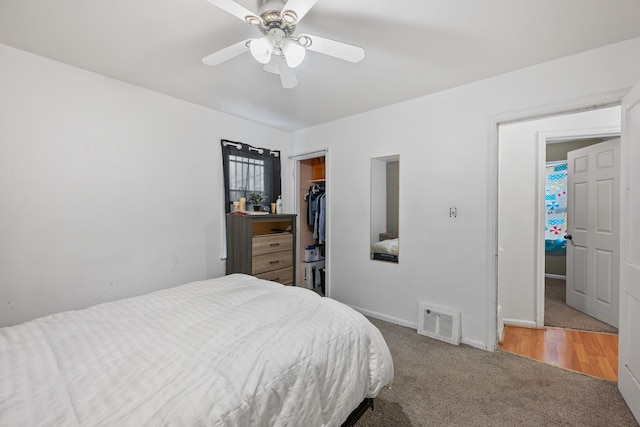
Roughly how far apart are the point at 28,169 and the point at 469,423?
131 inches

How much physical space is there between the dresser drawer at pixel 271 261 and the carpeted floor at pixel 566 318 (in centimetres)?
292

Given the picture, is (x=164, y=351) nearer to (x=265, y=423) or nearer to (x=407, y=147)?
(x=265, y=423)

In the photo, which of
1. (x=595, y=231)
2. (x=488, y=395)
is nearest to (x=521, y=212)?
(x=595, y=231)

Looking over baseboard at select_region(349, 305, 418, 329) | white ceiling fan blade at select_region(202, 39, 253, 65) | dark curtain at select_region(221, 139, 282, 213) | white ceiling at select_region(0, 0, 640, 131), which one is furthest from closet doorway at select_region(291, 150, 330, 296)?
white ceiling fan blade at select_region(202, 39, 253, 65)

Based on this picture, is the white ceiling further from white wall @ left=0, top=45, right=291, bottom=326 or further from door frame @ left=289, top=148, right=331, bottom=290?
door frame @ left=289, top=148, right=331, bottom=290

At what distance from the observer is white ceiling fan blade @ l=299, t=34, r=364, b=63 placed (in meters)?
1.38

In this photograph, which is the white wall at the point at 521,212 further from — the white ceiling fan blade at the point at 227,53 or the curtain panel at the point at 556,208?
the white ceiling fan blade at the point at 227,53

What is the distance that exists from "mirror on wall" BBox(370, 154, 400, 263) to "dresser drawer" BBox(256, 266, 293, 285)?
101 centimetres

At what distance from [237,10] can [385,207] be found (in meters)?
2.23

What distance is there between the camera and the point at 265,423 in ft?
2.73

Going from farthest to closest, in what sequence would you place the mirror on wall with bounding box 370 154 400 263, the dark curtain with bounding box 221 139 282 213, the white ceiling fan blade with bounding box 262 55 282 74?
1. the dark curtain with bounding box 221 139 282 213
2. the mirror on wall with bounding box 370 154 400 263
3. the white ceiling fan blade with bounding box 262 55 282 74

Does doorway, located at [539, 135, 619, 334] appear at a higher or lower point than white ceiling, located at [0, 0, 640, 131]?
lower

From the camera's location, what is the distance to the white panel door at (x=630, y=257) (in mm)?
1555

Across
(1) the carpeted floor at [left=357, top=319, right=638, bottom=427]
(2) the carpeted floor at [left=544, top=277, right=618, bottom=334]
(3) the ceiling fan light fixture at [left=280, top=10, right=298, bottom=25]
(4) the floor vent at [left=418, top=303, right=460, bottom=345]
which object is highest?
(3) the ceiling fan light fixture at [left=280, top=10, right=298, bottom=25]
